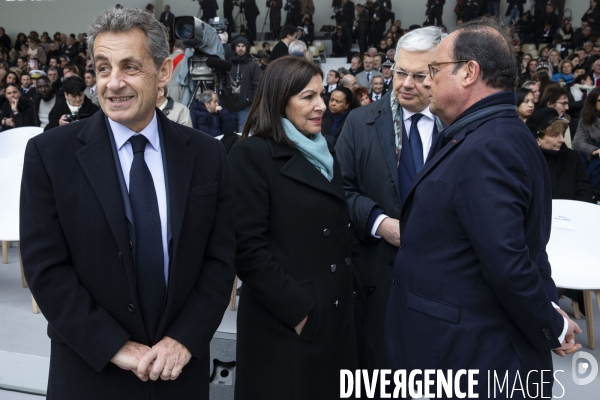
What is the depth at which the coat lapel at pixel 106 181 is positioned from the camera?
1.32 m

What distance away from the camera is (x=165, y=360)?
135 cm

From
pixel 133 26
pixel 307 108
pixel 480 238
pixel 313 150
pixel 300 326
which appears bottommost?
pixel 300 326

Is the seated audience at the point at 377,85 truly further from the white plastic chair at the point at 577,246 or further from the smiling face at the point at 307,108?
the smiling face at the point at 307,108

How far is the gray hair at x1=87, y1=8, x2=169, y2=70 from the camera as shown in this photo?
4.49 feet

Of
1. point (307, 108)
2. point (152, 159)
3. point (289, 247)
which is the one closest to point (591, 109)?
point (307, 108)

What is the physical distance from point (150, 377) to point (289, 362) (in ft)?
2.05

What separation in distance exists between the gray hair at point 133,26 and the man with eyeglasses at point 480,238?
0.74m

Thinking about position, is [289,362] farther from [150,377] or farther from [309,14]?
[309,14]

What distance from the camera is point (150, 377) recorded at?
4.38 feet

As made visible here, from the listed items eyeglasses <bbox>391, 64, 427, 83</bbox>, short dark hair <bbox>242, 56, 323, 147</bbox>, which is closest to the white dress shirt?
short dark hair <bbox>242, 56, 323, 147</bbox>

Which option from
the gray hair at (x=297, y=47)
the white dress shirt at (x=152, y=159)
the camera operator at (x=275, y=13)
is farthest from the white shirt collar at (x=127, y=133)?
the camera operator at (x=275, y=13)

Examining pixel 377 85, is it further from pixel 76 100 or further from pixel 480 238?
pixel 480 238

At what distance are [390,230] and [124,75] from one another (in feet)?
3.42

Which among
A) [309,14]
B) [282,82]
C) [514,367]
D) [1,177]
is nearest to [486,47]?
[282,82]
